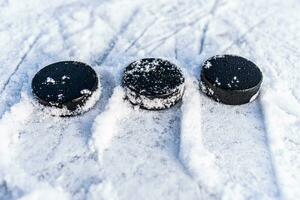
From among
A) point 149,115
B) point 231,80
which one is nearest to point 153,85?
point 149,115

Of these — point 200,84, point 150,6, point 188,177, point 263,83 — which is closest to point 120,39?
point 150,6

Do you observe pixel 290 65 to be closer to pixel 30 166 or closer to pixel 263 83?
pixel 263 83

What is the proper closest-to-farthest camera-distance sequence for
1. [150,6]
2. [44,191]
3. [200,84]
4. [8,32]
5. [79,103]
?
[44,191]
[79,103]
[200,84]
[8,32]
[150,6]

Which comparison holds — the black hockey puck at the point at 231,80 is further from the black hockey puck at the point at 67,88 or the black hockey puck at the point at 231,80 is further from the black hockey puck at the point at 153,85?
the black hockey puck at the point at 67,88

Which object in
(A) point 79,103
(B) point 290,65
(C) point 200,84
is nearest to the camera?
(A) point 79,103

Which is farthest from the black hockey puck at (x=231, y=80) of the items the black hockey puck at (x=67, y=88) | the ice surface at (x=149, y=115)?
the black hockey puck at (x=67, y=88)

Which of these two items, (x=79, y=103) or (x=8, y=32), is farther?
(x=8, y=32)

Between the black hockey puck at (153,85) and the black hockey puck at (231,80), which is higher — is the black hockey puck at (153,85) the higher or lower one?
the higher one
